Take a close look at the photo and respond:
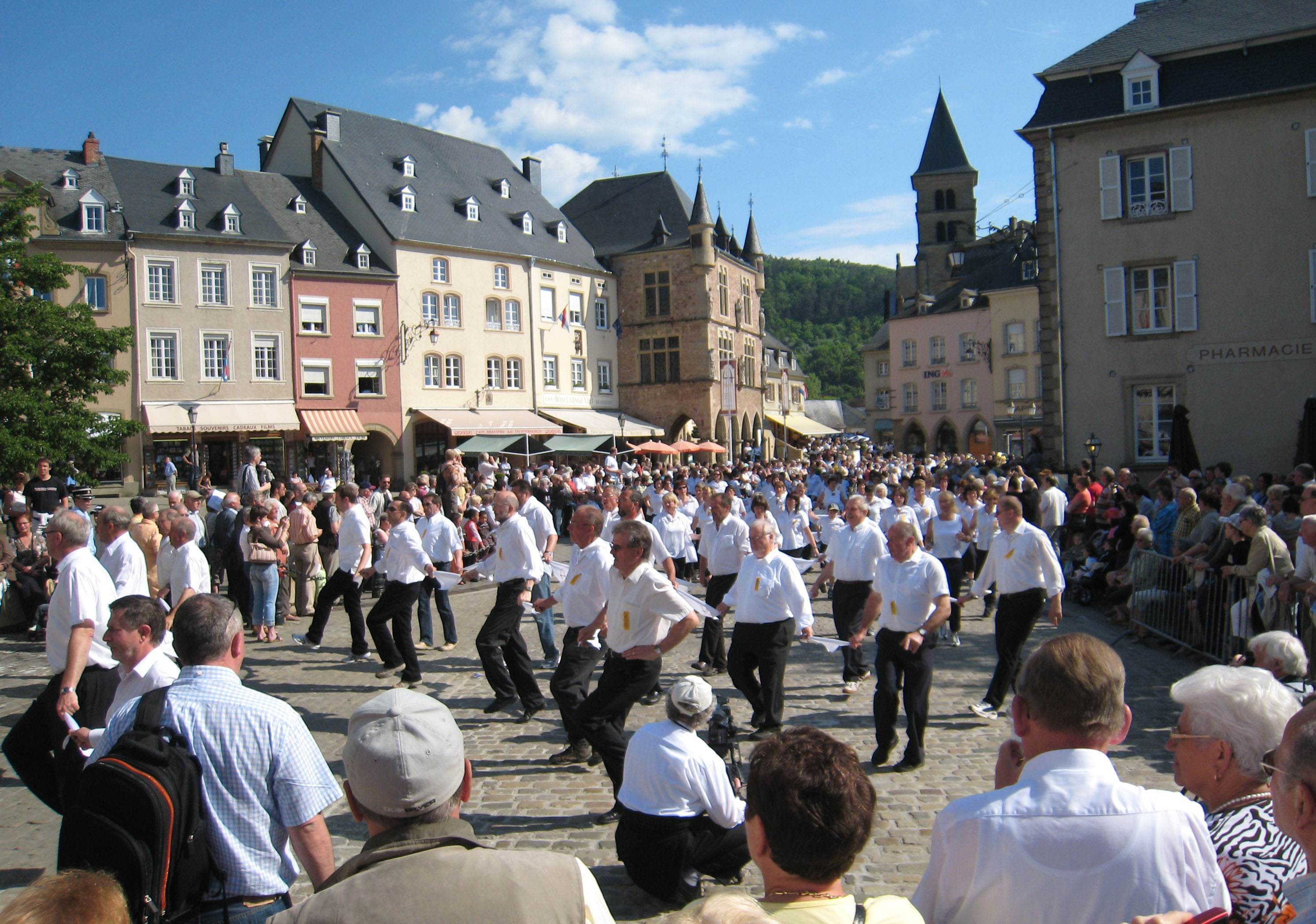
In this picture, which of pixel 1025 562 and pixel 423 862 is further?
pixel 1025 562

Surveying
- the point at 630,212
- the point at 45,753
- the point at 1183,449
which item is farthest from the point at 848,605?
the point at 630,212

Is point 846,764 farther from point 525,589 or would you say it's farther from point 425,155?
point 425,155

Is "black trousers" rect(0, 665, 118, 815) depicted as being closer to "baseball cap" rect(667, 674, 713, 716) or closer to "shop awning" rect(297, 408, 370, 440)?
"baseball cap" rect(667, 674, 713, 716)

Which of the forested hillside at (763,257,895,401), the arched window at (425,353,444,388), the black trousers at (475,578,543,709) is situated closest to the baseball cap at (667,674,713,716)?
the black trousers at (475,578,543,709)

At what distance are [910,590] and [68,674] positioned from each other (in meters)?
5.52

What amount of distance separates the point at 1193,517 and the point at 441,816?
37.8ft

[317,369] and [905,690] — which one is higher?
[317,369]

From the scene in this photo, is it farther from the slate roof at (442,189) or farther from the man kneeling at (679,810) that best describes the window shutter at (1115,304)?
the slate roof at (442,189)

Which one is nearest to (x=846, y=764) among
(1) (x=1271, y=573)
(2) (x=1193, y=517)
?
(1) (x=1271, y=573)

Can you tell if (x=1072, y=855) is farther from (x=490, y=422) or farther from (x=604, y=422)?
(x=604, y=422)

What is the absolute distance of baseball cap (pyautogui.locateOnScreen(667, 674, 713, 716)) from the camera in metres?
5.00

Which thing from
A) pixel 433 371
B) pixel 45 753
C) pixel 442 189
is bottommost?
pixel 45 753

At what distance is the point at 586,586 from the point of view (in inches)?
305

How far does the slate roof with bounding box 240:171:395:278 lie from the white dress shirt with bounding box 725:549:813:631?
117 feet
